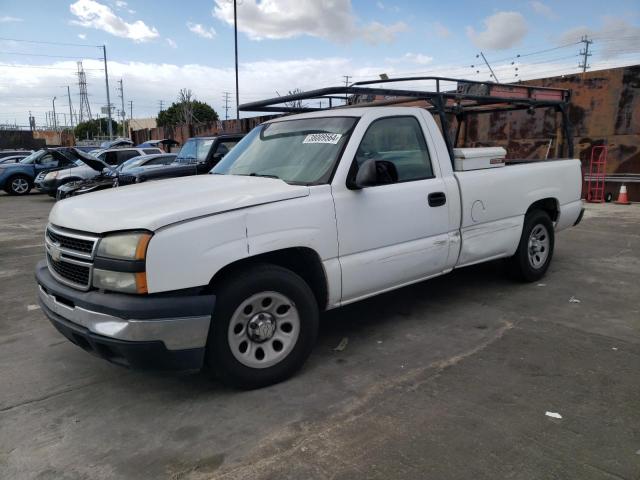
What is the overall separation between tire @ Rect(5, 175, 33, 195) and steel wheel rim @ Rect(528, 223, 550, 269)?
1974 centimetres

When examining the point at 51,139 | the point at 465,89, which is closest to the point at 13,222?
the point at 465,89

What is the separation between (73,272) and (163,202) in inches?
28.5

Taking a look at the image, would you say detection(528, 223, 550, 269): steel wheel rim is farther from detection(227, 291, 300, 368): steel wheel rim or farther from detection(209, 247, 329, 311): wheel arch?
detection(227, 291, 300, 368): steel wheel rim

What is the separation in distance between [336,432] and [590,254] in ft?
18.8

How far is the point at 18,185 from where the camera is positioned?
19750mm

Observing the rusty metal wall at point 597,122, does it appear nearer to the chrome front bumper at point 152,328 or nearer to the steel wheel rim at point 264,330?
the steel wheel rim at point 264,330

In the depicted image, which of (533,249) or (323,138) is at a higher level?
(323,138)

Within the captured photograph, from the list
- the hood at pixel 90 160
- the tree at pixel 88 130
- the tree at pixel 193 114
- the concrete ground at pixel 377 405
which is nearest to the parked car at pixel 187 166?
the hood at pixel 90 160

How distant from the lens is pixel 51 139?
83062 millimetres

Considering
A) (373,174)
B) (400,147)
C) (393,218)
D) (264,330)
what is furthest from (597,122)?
(264,330)

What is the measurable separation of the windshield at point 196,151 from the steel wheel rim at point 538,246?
7.56 meters

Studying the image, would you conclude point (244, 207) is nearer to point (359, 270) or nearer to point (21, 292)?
point (359, 270)

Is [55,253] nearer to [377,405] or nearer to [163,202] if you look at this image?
[163,202]

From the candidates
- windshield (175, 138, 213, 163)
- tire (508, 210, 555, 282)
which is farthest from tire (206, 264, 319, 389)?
windshield (175, 138, 213, 163)
